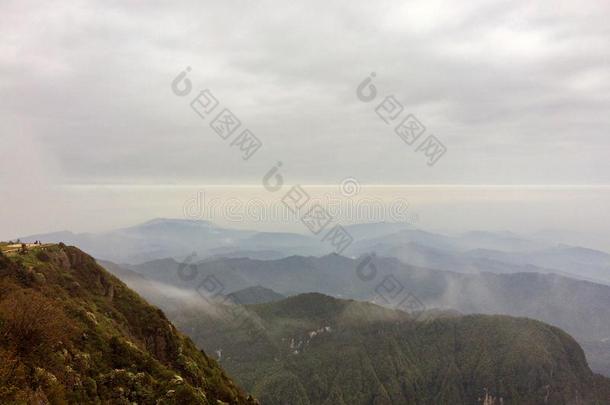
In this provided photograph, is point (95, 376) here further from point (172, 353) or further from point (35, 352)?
point (172, 353)

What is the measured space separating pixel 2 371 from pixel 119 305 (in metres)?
41.6

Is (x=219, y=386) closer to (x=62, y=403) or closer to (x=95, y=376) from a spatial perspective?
(x=95, y=376)

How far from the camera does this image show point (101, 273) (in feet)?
239

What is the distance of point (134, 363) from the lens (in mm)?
44031

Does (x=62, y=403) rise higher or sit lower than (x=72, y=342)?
lower

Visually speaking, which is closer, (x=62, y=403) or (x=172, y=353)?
(x=62, y=403)

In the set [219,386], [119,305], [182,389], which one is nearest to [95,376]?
[182,389]

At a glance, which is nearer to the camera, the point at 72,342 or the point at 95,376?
the point at 95,376

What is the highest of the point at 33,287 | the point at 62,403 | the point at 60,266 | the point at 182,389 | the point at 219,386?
the point at 60,266

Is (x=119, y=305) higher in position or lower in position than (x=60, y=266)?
lower

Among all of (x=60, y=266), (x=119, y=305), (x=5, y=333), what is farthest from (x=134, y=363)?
(x=60, y=266)

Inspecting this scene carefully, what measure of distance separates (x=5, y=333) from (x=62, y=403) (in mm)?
8696

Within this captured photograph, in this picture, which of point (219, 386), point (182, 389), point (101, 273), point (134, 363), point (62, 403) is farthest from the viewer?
point (101, 273)

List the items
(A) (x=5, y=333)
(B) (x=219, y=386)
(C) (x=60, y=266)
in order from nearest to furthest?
(A) (x=5, y=333), (B) (x=219, y=386), (C) (x=60, y=266)
